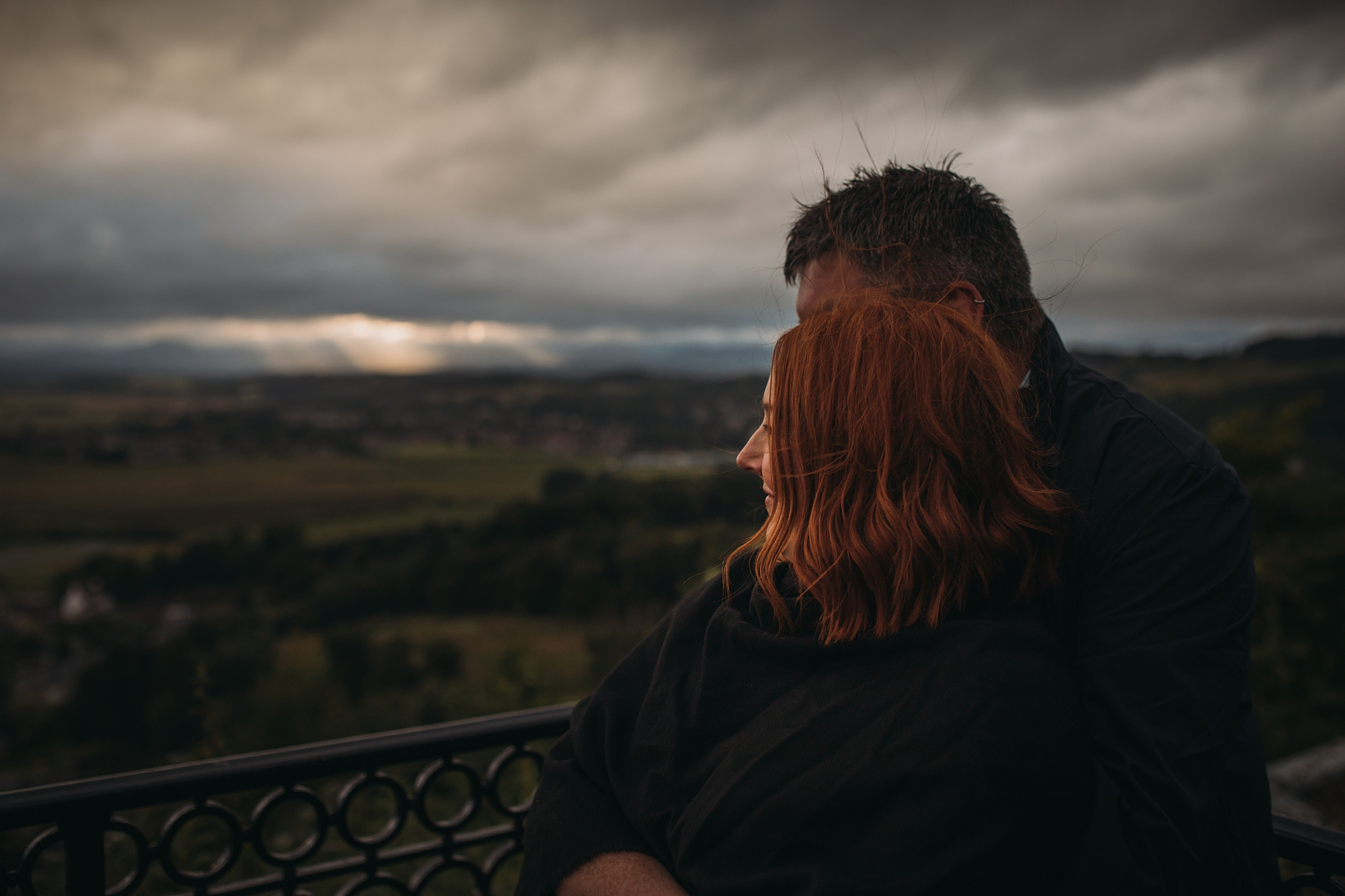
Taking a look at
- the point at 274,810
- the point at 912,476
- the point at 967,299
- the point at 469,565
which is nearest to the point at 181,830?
the point at 274,810

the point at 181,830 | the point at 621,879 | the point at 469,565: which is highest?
the point at 621,879

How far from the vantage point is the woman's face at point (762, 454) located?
4.28 ft

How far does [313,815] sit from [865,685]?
5.31ft

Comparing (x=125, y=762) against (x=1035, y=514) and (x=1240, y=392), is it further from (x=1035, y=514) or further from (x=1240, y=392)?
(x=1240, y=392)

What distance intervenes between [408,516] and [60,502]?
6764mm

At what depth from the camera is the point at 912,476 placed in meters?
1.15

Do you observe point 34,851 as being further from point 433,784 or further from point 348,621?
point 348,621

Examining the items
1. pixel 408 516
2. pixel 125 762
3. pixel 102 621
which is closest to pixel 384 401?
pixel 408 516

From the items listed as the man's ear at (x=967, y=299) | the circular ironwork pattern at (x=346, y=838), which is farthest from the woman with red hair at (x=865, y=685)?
the circular ironwork pattern at (x=346, y=838)

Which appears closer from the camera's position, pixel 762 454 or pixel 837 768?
pixel 837 768

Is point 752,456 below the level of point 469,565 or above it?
above

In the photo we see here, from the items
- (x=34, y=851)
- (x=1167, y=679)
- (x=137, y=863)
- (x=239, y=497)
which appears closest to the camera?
(x=1167, y=679)

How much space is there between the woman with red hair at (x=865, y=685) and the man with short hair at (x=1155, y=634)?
0.06m

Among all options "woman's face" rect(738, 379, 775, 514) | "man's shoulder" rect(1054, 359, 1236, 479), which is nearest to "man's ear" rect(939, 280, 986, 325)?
"man's shoulder" rect(1054, 359, 1236, 479)
